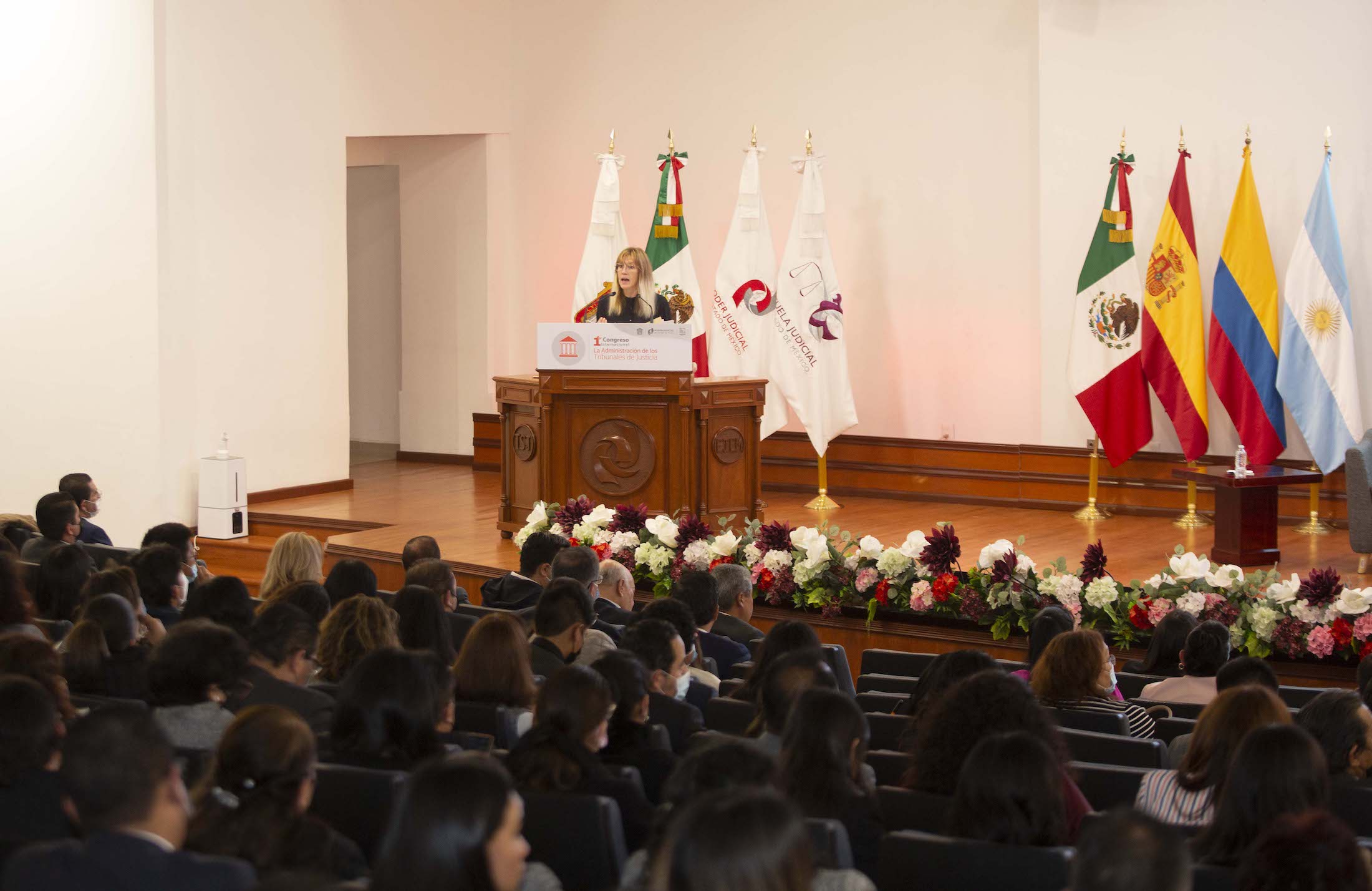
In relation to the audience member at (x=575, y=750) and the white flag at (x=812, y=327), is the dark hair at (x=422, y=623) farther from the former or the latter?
the white flag at (x=812, y=327)

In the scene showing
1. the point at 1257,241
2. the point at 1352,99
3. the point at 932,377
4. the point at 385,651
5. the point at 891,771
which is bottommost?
the point at 891,771

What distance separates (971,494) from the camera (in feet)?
33.8

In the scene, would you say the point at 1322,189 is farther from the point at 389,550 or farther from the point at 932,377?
the point at 389,550

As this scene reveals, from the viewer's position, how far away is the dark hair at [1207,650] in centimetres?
419

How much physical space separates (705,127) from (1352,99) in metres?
4.71

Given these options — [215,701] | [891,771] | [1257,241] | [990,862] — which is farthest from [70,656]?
[1257,241]

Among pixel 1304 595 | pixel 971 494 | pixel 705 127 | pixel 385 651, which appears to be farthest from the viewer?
pixel 705 127

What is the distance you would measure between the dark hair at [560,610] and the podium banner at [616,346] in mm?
3528

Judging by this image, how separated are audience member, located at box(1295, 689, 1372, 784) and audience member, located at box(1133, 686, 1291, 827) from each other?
6.4 inches

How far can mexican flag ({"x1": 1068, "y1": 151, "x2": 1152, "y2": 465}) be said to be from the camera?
9258 millimetres

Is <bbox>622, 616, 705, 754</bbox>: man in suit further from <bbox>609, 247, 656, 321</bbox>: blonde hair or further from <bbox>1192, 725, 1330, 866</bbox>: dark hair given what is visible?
<bbox>609, 247, 656, 321</bbox>: blonde hair

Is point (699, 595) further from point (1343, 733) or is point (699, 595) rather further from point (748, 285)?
point (748, 285)

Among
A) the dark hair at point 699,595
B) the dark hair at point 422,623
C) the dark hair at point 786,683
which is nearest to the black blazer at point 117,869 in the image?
the dark hair at point 786,683

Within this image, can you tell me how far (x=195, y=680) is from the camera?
10.7 ft
